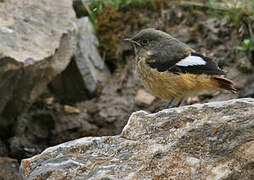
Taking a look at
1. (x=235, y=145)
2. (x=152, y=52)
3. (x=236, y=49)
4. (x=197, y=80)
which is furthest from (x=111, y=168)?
(x=236, y=49)

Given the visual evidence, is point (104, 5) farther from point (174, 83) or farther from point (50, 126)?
point (174, 83)

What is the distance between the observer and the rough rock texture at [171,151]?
3.61m

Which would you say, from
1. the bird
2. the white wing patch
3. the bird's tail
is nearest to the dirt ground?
the bird

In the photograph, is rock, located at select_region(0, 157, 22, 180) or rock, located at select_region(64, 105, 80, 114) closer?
rock, located at select_region(0, 157, 22, 180)

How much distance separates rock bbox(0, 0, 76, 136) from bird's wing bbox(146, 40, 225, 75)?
1522mm

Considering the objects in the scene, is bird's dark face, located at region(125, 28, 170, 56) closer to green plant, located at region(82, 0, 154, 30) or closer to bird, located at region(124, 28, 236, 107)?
bird, located at region(124, 28, 236, 107)

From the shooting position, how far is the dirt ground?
686cm

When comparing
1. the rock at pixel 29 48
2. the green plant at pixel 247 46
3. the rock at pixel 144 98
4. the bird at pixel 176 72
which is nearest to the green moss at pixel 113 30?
the rock at pixel 144 98

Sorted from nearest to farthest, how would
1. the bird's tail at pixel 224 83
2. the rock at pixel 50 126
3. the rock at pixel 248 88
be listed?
1. the bird's tail at pixel 224 83
2. the rock at pixel 50 126
3. the rock at pixel 248 88

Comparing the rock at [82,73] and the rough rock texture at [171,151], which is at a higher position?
the rough rock texture at [171,151]

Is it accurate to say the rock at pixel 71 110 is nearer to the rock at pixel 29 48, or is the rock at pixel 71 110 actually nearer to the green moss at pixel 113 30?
the rock at pixel 29 48

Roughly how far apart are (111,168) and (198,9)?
16.7 feet

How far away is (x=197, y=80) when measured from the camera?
17.0 feet

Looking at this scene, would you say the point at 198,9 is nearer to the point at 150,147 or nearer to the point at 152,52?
the point at 152,52
